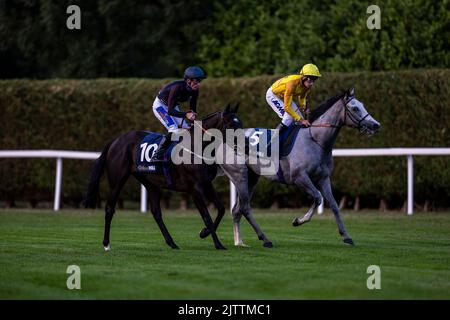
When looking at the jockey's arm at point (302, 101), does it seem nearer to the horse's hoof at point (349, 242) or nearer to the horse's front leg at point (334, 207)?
the horse's front leg at point (334, 207)

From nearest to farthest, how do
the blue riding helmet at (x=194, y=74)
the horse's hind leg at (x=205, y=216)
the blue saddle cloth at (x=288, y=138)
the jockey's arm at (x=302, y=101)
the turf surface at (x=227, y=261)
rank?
the turf surface at (x=227, y=261) → the horse's hind leg at (x=205, y=216) → the blue riding helmet at (x=194, y=74) → the blue saddle cloth at (x=288, y=138) → the jockey's arm at (x=302, y=101)

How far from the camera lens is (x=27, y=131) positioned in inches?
802

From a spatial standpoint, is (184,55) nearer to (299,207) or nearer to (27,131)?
(27,131)

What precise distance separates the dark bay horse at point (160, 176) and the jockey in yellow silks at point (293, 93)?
1163 millimetres

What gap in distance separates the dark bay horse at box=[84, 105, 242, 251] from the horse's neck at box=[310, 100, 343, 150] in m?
1.39

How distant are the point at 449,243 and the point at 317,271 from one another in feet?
11.1

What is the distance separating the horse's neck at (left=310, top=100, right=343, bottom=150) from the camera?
38.8ft

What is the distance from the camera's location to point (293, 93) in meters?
12.0

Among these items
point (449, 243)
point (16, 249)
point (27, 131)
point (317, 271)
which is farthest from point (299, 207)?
point (317, 271)

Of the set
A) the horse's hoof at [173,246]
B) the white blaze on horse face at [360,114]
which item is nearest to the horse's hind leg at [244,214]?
the horse's hoof at [173,246]

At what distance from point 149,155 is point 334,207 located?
2233mm

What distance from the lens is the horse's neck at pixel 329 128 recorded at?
11.8m

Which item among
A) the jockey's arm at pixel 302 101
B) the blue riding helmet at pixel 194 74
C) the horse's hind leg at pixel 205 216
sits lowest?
the horse's hind leg at pixel 205 216

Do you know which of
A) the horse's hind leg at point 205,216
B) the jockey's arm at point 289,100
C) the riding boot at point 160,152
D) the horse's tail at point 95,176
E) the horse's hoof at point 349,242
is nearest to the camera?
the horse's hind leg at point 205,216
